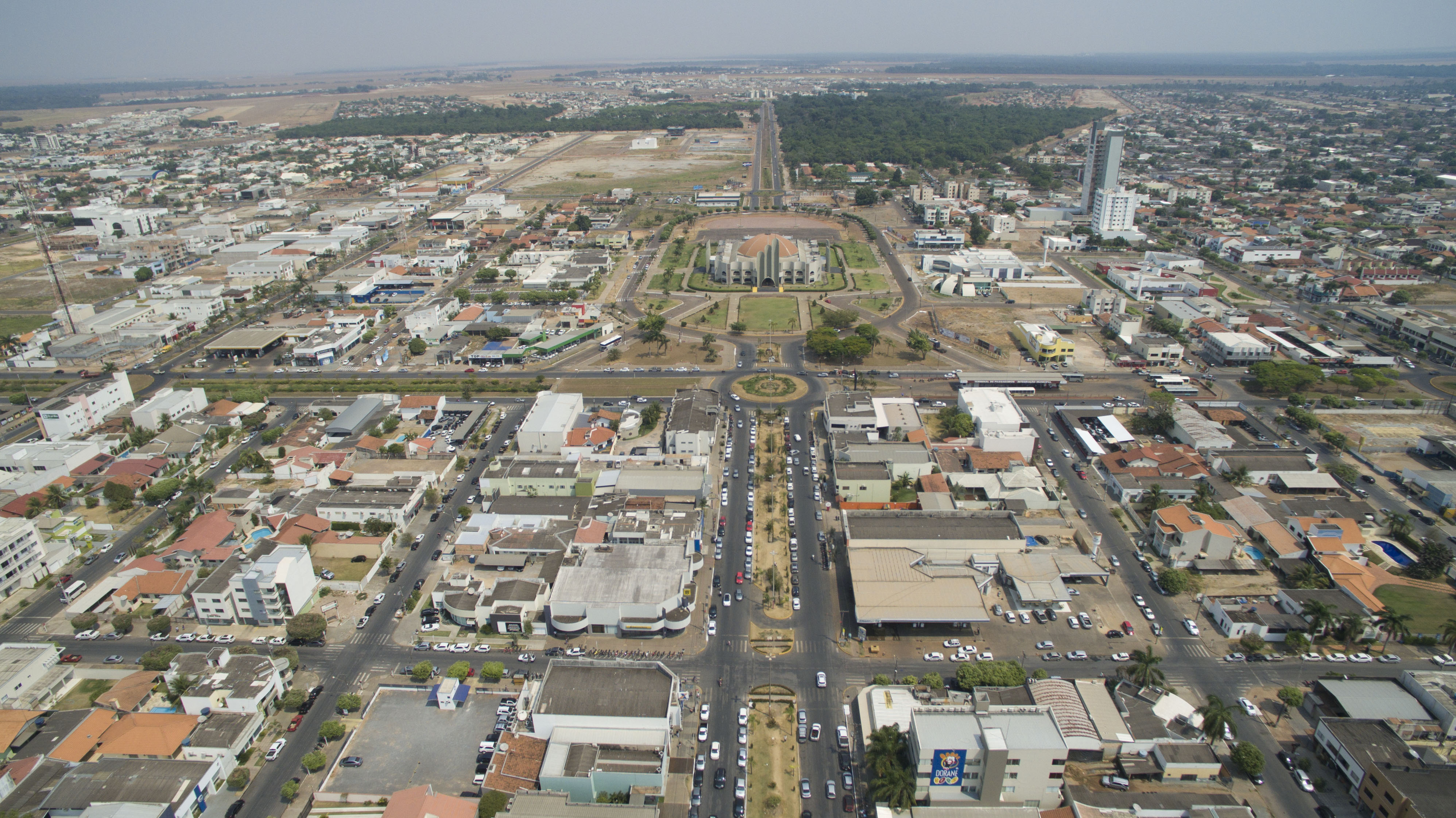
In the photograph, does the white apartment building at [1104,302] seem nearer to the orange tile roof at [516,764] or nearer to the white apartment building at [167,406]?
the orange tile roof at [516,764]

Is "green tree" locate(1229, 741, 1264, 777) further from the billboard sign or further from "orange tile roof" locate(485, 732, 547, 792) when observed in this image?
"orange tile roof" locate(485, 732, 547, 792)

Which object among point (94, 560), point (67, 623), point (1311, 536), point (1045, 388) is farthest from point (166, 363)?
point (1311, 536)

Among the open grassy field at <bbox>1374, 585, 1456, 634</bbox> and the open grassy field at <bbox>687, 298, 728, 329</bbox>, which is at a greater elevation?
the open grassy field at <bbox>687, 298, 728, 329</bbox>

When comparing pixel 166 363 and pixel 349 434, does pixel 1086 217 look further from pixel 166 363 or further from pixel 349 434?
pixel 166 363

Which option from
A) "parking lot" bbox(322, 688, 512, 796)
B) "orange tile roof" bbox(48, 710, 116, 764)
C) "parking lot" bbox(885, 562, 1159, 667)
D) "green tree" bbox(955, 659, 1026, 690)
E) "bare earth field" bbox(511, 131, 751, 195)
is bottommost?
"parking lot" bbox(885, 562, 1159, 667)

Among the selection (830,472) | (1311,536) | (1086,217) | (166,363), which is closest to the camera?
(1311,536)

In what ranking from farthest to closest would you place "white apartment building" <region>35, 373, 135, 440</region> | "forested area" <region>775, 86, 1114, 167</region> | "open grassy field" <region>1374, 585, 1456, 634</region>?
"forested area" <region>775, 86, 1114, 167</region>
"white apartment building" <region>35, 373, 135, 440</region>
"open grassy field" <region>1374, 585, 1456, 634</region>

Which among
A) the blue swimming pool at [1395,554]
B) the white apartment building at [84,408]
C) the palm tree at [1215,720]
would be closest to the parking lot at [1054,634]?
the palm tree at [1215,720]

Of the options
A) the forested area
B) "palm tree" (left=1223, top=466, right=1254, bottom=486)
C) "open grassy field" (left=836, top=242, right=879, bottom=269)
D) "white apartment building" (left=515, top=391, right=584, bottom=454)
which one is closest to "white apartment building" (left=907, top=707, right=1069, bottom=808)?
"palm tree" (left=1223, top=466, right=1254, bottom=486)
